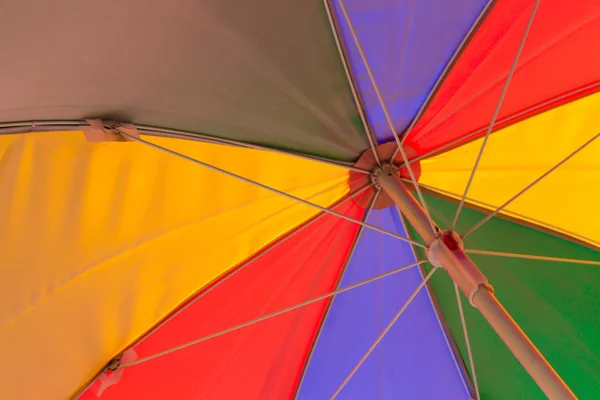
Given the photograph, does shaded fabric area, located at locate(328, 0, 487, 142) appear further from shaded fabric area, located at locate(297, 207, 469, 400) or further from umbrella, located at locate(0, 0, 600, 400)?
shaded fabric area, located at locate(297, 207, 469, 400)

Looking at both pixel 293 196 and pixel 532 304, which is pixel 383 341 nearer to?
pixel 532 304

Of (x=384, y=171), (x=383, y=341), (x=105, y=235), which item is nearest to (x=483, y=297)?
(x=384, y=171)

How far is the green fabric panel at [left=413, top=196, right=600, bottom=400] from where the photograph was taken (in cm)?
212

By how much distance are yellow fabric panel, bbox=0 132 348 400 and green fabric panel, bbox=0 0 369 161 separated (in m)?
0.18

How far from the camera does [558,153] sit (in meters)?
2.05

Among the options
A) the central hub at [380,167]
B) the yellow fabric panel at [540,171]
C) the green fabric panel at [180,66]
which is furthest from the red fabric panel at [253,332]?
the green fabric panel at [180,66]

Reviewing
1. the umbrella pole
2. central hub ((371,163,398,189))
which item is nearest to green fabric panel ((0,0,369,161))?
central hub ((371,163,398,189))

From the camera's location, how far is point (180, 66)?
57.9 inches

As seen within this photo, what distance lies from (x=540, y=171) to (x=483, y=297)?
84 centimetres

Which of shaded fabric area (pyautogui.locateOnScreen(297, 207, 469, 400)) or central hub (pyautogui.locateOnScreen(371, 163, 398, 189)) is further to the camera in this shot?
shaded fabric area (pyautogui.locateOnScreen(297, 207, 469, 400))

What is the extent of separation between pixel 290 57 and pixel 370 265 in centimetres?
114

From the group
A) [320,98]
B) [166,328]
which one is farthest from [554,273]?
[166,328]

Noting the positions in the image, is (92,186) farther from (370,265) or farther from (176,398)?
(370,265)

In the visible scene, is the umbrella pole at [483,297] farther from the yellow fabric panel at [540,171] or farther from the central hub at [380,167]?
the yellow fabric panel at [540,171]
